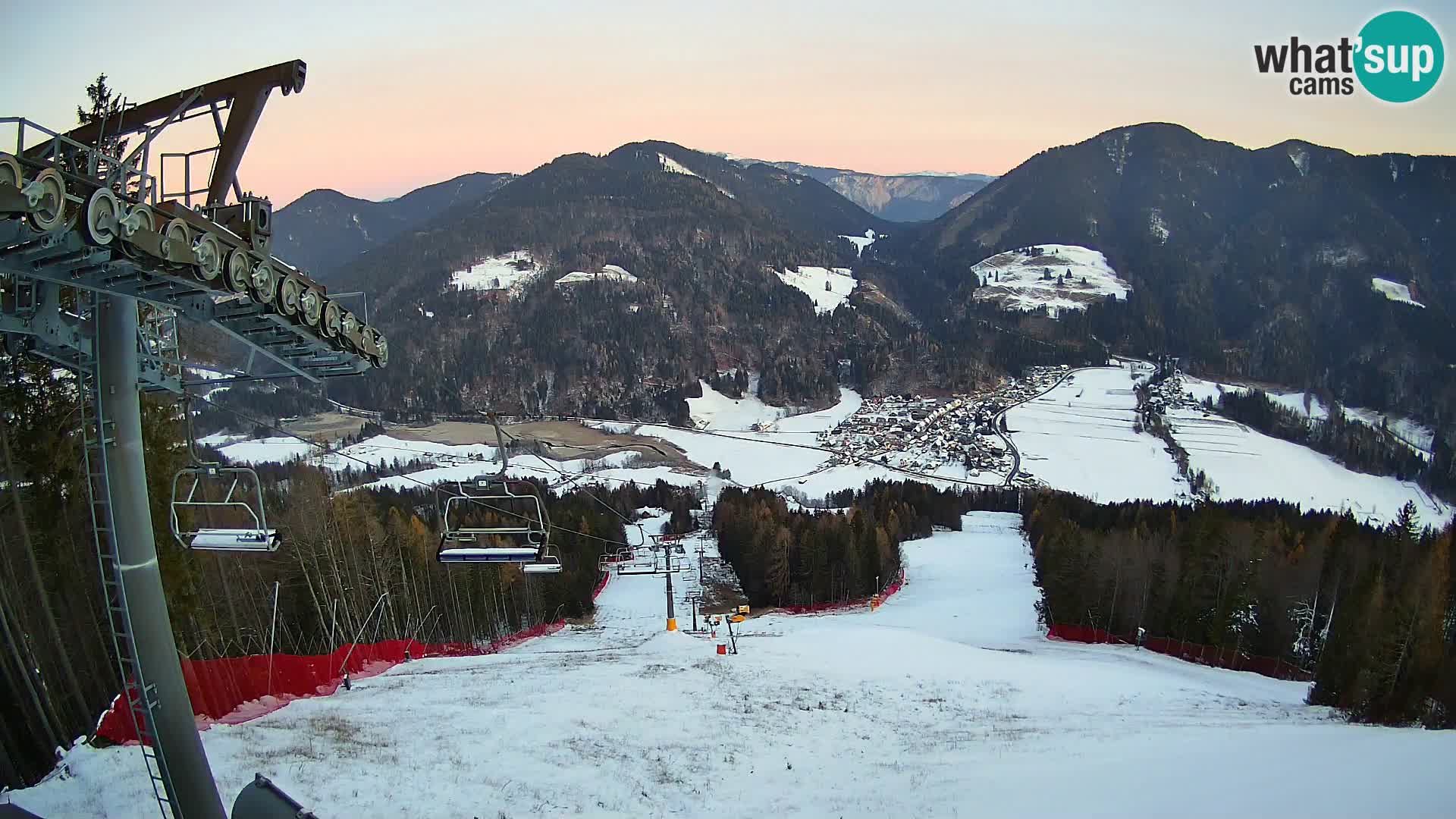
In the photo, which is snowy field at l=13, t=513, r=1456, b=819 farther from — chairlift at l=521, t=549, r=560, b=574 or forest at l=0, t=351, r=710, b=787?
chairlift at l=521, t=549, r=560, b=574

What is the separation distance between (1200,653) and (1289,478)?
308 feet

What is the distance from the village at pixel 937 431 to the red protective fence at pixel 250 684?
97.1 meters

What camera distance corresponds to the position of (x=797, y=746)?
16219 mm

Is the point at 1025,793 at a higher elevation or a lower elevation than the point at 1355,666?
higher

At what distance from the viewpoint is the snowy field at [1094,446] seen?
4156 inches

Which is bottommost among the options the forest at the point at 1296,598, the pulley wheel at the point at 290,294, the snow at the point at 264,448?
the forest at the point at 1296,598

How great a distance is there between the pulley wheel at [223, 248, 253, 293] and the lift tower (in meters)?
0.01

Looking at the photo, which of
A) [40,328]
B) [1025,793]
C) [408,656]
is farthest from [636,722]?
[408,656]

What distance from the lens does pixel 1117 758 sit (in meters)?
14.9

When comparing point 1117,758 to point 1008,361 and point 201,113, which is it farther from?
point 1008,361

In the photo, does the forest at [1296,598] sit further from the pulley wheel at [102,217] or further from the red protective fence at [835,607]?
the pulley wheel at [102,217]

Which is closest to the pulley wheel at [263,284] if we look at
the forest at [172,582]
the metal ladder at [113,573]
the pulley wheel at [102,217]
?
the pulley wheel at [102,217]

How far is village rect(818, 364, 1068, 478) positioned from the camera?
120m

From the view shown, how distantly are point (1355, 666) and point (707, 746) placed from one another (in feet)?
73.5
